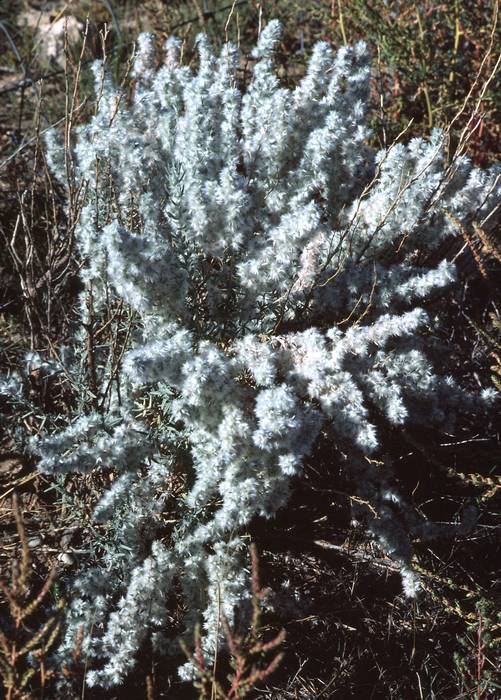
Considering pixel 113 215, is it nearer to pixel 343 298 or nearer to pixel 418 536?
pixel 343 298

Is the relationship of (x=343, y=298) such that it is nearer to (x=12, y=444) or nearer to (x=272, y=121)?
(x=272, y=121)

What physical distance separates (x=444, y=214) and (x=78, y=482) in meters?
2.07

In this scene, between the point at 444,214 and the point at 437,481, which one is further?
the point at 437,481

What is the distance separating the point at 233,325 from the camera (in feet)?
9.18

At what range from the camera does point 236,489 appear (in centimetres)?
220

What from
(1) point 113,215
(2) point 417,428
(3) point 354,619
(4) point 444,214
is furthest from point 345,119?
(3) point 354,619

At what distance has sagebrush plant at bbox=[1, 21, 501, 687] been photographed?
2244 millimetres

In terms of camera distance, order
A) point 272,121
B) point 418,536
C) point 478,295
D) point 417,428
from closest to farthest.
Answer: point 418,536
point 272,121
point 417,428
point 478,295

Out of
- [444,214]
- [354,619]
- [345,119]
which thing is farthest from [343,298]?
[354,619]

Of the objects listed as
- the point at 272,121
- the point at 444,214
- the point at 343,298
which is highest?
the point at 272,121

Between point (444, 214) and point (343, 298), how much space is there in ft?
2.05

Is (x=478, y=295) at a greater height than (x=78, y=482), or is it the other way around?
(x=478, y=295)

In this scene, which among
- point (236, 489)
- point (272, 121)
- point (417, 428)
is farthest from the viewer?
point (417, 428)

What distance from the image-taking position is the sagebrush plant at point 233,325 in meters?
2.24
